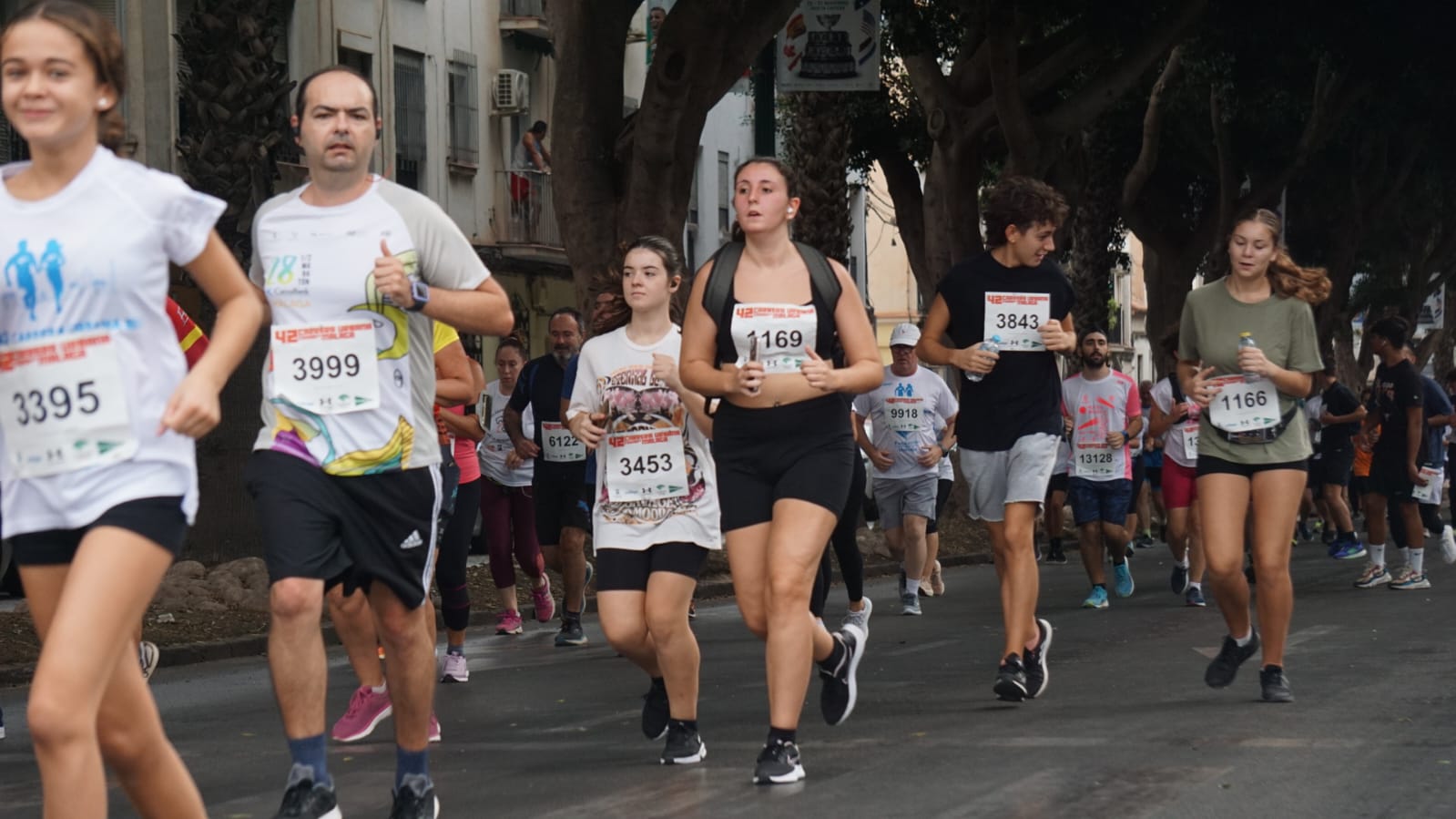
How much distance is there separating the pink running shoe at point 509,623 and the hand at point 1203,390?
6.19m

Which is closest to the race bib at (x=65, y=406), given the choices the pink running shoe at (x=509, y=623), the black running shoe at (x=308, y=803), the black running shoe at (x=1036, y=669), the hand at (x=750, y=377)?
the black running shoe at (x=308, y=803)

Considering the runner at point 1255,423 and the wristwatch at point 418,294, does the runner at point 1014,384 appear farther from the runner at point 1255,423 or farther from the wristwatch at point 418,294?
the wristwatch at point 418,294

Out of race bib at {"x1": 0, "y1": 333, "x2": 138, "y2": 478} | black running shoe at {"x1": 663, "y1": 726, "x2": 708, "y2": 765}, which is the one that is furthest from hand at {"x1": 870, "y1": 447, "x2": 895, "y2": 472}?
race bib at {"x1": 0, "y1": 333, "x2": 138, "y2": 478}

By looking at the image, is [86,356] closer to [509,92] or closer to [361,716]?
[361,716]

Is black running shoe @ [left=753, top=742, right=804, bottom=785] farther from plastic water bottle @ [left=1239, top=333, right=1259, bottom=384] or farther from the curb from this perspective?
the curb

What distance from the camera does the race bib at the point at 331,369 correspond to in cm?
639

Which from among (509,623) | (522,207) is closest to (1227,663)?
(509,623)

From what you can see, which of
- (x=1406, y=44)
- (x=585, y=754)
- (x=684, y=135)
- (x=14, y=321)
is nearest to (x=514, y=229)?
(x=1406, y=44)

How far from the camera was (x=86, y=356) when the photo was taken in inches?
185

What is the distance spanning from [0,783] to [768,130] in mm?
13050

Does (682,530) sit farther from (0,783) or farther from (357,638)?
(0,783)

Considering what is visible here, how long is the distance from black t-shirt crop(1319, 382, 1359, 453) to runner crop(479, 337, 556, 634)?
8273 mm

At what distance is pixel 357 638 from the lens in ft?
26.4

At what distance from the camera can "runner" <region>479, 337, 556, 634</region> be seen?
14141 mm
